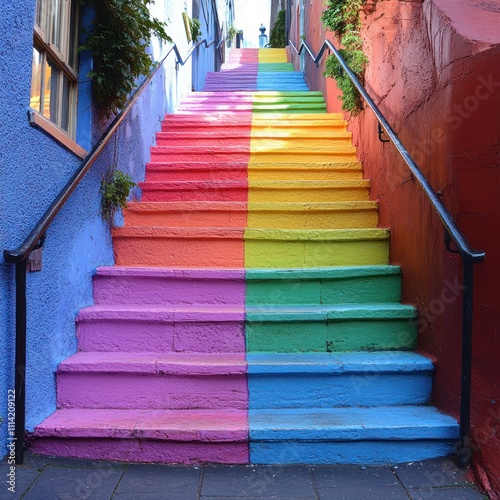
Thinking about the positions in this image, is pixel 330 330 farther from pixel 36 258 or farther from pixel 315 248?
pixel 36 258

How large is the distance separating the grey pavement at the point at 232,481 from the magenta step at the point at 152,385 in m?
0.34

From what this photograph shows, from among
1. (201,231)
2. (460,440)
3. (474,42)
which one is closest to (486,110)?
(474,42)

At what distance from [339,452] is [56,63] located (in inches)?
104

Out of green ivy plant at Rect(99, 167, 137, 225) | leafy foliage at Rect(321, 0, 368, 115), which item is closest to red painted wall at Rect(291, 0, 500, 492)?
leafy foliage at Rect(321, 0, 368, 115)

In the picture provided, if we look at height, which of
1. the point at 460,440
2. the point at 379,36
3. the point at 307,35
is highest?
the point at 307,35

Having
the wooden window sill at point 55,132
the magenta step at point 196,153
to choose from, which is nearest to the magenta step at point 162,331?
the wooden window sill at point 55,132

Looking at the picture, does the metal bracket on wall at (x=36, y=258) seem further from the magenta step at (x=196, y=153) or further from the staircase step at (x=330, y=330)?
the magenta step at (x=196, y=153)

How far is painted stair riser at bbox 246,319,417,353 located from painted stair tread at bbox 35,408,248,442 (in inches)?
19.0

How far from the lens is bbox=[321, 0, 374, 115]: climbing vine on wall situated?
4.34 meters

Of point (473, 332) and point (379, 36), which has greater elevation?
point (379, 36)

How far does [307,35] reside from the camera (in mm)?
9727

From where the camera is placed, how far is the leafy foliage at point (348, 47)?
4336 millimetres

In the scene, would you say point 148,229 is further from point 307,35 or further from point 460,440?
point 307,35

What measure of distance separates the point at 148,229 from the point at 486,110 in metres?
2.29
